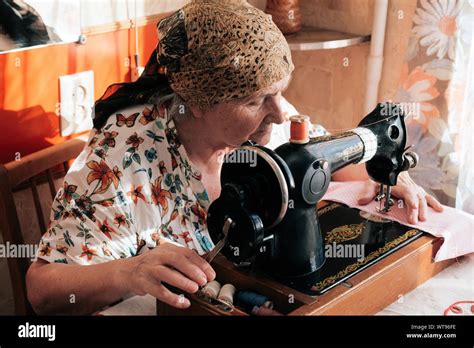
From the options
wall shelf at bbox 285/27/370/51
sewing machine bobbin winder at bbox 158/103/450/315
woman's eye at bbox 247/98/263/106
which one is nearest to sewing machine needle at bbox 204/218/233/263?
sewing machine bobbin winder at bbox 158/103/450/315

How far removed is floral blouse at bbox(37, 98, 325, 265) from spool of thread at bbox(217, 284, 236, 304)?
0.29m

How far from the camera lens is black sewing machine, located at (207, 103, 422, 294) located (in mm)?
1253

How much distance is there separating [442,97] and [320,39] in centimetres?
48

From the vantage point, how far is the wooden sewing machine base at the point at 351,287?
50.2 inches

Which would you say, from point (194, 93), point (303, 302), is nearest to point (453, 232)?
point (303, 302)

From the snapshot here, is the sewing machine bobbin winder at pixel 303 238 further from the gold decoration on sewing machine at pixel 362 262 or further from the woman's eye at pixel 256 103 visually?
the woman's eye at pixel 256 103

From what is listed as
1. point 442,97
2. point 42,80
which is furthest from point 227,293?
point 442,97

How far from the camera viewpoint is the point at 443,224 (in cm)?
157

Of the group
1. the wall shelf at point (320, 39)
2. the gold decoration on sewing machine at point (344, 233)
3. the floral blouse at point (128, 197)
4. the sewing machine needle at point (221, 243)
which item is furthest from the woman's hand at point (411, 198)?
the wall shelf at point (320, 39)

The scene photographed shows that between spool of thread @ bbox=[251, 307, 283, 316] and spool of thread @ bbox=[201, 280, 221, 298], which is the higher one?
spool of thread @ bbox=[201, 280, 221, 298]

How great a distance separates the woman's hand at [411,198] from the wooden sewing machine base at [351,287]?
0.10 meters

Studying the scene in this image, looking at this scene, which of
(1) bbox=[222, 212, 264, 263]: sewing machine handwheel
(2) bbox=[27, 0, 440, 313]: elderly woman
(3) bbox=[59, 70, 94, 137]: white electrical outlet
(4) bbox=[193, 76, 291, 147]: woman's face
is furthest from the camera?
(3) bbox=[59, 70, 94, 137]: white electrical outlet

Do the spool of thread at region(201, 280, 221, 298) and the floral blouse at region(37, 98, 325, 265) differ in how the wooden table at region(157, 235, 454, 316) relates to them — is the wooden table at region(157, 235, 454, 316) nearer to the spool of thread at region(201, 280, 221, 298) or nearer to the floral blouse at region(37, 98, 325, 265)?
the spool of thread at region(201, 280, 221, 298)

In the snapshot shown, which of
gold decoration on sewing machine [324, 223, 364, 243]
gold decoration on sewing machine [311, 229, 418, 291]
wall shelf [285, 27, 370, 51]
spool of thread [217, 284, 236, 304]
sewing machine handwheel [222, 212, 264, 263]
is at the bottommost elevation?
spool of thread [217, 284, 236, 304]
